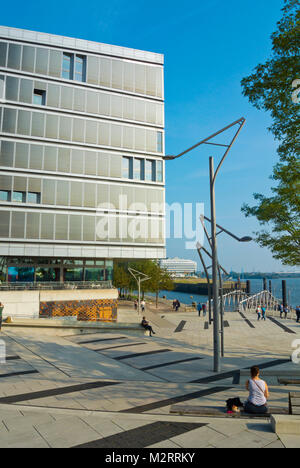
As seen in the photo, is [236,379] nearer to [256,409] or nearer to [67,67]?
[256,409]

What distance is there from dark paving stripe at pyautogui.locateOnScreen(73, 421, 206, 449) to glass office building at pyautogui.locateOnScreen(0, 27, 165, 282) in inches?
1272

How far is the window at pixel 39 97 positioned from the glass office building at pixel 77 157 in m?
0.13

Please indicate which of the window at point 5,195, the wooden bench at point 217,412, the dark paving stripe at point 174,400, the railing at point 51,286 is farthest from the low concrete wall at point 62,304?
the wooden bench at point 217,412

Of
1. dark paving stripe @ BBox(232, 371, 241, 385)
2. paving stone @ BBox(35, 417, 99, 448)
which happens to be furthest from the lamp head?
paving stone @ BBox(35, 417, 99, 448)

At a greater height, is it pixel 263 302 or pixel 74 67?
pixel 74 67

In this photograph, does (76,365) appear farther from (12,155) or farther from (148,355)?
(12,155)

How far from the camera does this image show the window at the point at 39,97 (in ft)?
127

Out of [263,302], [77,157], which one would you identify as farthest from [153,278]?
[77,157]

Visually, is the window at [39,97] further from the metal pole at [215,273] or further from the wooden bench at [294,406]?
the wooden bench at [294,406]

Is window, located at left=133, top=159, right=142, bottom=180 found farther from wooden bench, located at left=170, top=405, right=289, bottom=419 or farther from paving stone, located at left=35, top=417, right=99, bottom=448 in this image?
paving stone, located at left=35, top=417, right=99, bottom=448

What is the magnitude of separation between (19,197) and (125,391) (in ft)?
101

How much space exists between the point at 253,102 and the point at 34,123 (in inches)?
1210

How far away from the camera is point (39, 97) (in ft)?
128
